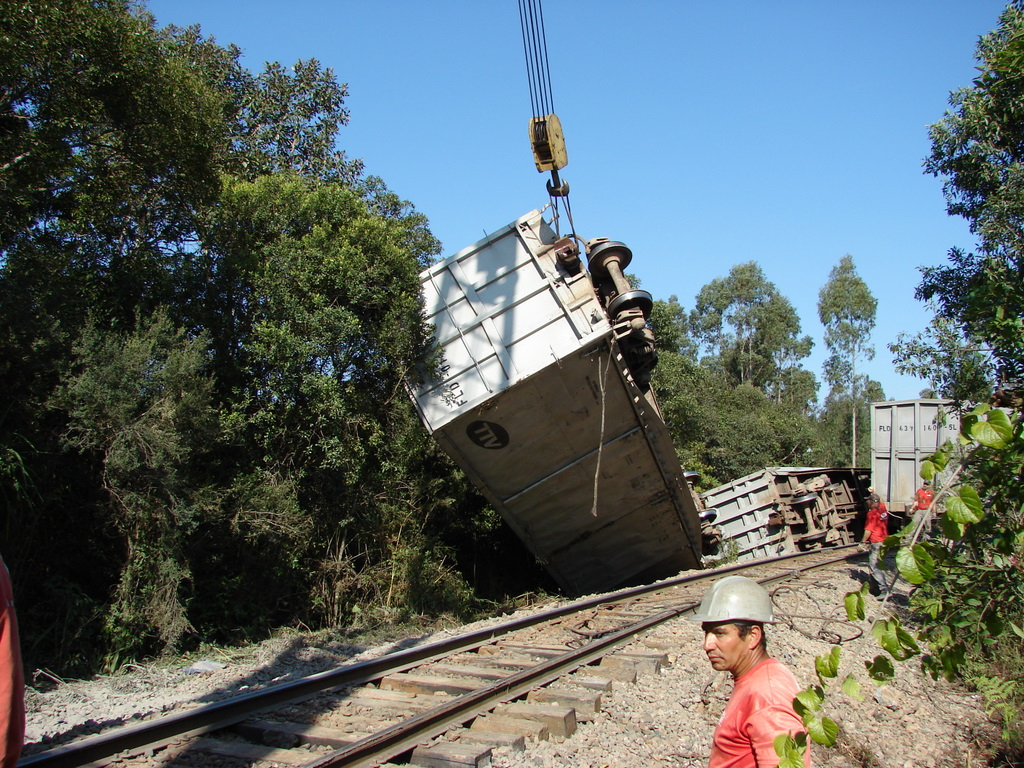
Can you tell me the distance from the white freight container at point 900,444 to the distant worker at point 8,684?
17421 mm

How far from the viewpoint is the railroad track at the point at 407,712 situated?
415cm

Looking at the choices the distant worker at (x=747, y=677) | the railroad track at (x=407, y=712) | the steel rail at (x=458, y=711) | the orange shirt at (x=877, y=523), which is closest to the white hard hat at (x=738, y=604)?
the distant worker at (x=747, y=677)

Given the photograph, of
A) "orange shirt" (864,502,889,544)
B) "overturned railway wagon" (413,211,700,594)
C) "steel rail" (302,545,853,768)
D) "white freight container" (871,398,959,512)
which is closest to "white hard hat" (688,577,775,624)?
"steel rail" (302,545,853,768)

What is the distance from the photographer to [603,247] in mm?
9836

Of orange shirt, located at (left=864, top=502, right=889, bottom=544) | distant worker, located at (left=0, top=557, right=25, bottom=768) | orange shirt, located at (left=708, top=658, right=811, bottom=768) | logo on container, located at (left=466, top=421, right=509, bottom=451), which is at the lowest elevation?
orange shirt, located at (left=708, top=658, right=811, bottom=768)

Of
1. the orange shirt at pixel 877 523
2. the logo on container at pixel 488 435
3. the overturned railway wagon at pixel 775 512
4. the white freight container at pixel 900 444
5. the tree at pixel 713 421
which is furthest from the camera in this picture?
the tree at pixel 713 421

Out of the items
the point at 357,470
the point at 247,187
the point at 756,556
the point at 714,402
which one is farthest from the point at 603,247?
the point at 714,402

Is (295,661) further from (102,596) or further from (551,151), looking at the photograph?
(551,151)

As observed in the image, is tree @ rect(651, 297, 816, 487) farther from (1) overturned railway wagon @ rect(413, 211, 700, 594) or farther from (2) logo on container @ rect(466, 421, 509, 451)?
(2) logo on container @ rect(466, 421, 509, 451)

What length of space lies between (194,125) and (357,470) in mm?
6371

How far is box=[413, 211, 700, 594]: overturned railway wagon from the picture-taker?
371 inches

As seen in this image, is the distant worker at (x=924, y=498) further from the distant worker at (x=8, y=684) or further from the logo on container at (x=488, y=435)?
the logo on container at (x=488, y=435)

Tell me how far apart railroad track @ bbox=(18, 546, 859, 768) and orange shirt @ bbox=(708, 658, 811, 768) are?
6.94 feet

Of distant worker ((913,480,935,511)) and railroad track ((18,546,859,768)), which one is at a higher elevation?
distant worker ((913,480,935,511))
